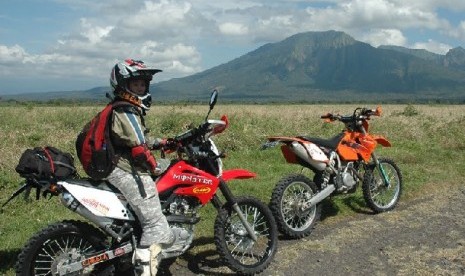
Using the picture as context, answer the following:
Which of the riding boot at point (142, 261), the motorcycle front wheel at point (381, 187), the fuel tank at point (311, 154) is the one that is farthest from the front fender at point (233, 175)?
the motorcycle front wheel at point (381, 187)

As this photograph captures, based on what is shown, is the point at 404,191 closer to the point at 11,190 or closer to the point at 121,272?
the point at 121,272

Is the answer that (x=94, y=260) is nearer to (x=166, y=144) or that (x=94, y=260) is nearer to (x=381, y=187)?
(x=166, y=144)

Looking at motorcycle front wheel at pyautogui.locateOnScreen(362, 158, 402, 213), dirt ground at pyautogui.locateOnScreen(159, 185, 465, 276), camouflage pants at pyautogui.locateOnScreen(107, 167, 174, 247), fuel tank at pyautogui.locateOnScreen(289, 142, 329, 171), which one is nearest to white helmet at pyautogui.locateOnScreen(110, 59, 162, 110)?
camouflage pants at pyautogui.locateOnScreen(107, 167, 174, 247)

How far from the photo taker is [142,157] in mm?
4492

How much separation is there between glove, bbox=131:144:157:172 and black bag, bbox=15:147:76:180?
63cm

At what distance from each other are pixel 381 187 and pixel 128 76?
558cm

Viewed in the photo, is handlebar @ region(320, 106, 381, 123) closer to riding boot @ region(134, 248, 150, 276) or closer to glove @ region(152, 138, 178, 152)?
glove @ region(152, 138, 178, 152)

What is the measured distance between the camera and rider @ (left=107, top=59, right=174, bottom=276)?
14.8ft

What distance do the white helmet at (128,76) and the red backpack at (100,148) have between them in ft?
0.46

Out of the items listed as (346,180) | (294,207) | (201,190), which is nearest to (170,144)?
(201,190)

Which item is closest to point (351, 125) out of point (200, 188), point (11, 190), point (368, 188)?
point (368, 188)

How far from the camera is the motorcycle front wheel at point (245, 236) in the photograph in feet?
18.1

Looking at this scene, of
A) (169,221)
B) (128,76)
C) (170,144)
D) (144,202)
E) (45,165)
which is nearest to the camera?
(45,165)

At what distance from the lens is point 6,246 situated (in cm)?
616
